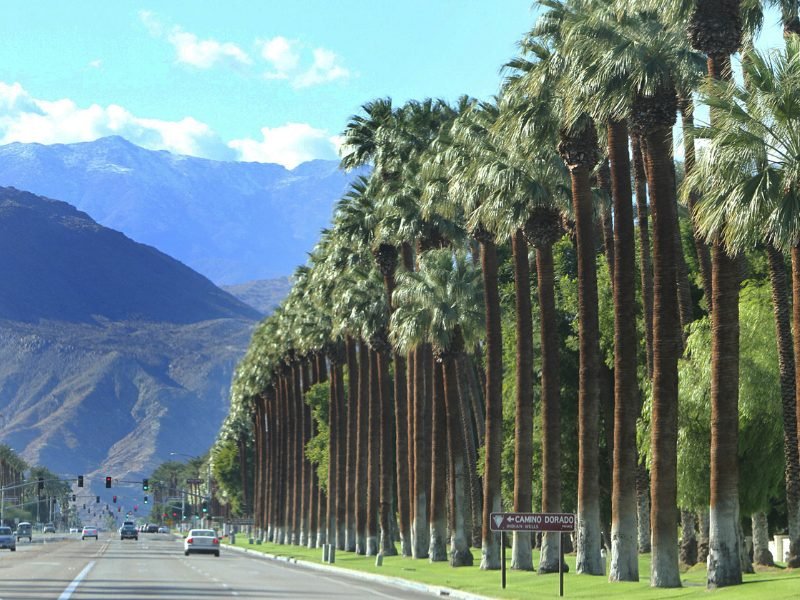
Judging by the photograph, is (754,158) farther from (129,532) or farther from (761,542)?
(129,532)

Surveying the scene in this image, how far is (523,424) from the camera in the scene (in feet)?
164

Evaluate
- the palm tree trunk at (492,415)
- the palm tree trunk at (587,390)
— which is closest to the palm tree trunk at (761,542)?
the palm tree trunk at (587,390)

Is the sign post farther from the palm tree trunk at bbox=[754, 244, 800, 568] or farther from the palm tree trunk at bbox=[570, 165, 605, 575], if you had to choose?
the palm tree trunk at bbox=[754, 244, 800, 568]

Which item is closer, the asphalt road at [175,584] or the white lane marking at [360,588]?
the asphalt road at [175,584]

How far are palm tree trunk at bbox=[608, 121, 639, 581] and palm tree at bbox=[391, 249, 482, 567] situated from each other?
21059mm

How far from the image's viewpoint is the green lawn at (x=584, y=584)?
102 feet

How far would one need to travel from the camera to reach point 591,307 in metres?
43.5

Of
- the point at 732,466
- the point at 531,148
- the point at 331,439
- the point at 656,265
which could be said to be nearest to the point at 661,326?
the point at 656,265

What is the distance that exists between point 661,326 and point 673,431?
2.61 metres

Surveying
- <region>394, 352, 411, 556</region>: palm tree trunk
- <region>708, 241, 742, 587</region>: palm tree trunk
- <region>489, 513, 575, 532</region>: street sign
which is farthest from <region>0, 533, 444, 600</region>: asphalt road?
<region>394, 352, 411, 556</region>: palm tree trunk

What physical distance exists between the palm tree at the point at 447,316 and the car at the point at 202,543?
28.3m

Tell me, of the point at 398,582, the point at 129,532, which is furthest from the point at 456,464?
the point at 129,532

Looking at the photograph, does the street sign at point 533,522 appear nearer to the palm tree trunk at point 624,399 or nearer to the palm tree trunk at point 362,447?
the palm tree trunk at point 624,399

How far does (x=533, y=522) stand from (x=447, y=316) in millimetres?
24523
